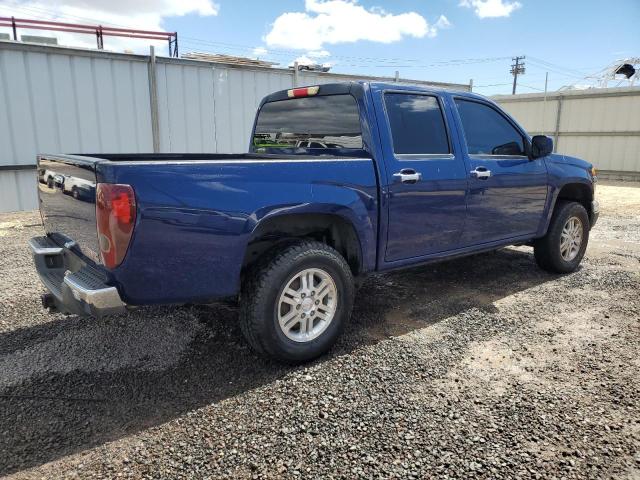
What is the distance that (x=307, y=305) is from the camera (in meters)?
3.27

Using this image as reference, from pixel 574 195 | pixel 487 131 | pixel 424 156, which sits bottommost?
pixel 574 195

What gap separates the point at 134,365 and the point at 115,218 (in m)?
1.26

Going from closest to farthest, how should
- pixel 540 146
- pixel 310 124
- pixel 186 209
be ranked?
pixel 186 209
pixel 310 124
pixel 540 146

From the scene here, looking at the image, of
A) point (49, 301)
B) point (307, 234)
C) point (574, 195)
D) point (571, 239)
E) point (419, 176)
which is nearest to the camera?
point (49, 301)

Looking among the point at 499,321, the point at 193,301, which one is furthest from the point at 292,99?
the point at 499,321

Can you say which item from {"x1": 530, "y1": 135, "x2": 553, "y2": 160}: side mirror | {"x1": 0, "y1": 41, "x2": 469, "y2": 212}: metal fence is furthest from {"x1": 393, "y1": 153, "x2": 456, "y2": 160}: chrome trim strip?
{"x1": 0, "y1": 41, "x2": 469, "y2": 212}: metal fence

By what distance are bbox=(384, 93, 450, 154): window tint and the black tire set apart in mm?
1965

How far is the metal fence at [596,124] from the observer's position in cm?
1695

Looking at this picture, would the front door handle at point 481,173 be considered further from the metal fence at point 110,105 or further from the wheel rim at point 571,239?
the metal fence at point 110,105

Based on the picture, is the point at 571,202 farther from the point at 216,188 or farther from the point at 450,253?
the point at 216,188

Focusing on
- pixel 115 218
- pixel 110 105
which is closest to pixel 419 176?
pixel 115 218

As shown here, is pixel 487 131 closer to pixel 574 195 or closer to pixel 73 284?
pixel 574 195

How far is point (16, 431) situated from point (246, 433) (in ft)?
3.91

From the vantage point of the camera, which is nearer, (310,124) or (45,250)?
(45,250)
